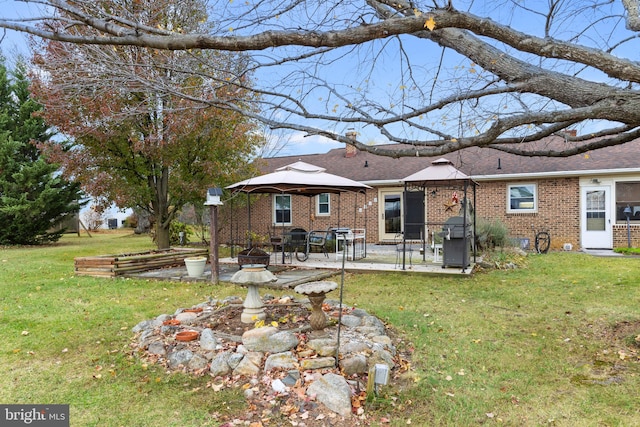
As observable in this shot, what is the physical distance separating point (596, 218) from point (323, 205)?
989 cm

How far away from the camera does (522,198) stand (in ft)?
47.3

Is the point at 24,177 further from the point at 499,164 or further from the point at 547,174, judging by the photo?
the point at 547,174

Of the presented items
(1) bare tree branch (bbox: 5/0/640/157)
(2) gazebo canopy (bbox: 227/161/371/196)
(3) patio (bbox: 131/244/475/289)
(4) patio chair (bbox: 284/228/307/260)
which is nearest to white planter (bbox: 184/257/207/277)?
(3) patio (bbox: 131/244/475/289)

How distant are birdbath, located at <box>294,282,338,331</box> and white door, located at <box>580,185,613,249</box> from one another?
12.7 metres

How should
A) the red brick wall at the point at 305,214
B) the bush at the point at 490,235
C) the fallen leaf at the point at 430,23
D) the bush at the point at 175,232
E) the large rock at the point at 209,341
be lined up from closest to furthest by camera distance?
the fallen leaf at the point at 430,23 → the large rock at the point at 209,341 → the bush at the point at 490,235 → the red brick wall at the point at 305,214 → the bush at the point at 175,232

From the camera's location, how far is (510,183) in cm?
1452

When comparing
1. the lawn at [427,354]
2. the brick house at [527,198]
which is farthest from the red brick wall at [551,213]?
the lawn at [427,354]

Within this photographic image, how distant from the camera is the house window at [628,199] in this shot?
13203 mm

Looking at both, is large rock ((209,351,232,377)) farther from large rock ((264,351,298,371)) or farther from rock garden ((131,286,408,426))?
large rock ((264,351,298,371))

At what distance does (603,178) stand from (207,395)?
14539 millimetres

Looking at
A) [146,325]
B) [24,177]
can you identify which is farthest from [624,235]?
[24,177]

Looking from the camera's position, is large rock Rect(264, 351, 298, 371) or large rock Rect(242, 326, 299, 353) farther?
large rock Rect(242, 326, 299, 353)

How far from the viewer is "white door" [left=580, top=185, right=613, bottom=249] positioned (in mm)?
13445

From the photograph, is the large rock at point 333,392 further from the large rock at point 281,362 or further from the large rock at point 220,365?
the large rock at point 220,365
